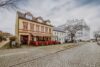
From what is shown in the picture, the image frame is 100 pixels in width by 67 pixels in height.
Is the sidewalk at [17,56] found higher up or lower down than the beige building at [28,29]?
lower down

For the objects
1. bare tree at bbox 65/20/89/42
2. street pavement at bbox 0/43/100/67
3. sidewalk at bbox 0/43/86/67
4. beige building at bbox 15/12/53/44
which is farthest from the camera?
bare tree at bbox 65/20/89/42

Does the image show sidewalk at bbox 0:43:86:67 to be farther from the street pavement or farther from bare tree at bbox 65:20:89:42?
bare tree at bbox 65:20:89:42

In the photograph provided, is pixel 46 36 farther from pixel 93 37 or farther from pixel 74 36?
pixel 93 37

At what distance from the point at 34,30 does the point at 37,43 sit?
19.4 feet

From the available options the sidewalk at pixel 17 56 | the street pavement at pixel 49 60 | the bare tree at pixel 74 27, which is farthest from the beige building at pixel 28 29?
the bare tree at pixel 74 27

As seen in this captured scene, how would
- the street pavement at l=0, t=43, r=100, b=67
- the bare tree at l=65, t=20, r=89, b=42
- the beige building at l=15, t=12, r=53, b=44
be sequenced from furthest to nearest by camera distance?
the bare tree at l=65, t=20, r=89, b=42
the beige building at l=15, t=12, r=53, b=44
the street pavement at l=0, t=43, r=100, b=67

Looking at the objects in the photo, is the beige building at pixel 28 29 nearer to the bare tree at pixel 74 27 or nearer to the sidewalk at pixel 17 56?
the sidewalk at pixel 17 56

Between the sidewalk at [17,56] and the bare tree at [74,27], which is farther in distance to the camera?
the bare tree at [74,27]

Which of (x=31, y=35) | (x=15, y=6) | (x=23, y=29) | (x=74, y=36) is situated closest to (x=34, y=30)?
(x=31, y=35)

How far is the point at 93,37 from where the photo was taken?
377 feet

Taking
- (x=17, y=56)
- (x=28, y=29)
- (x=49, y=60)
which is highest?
(x=28, y=29)

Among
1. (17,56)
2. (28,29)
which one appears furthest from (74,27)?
(17,56)

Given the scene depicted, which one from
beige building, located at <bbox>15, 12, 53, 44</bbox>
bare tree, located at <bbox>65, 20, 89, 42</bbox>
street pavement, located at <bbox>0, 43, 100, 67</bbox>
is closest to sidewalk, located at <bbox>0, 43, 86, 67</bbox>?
street pavement, located at <bbox>0, 43, 100, 67</bbox>

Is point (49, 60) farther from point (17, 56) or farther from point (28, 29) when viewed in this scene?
point (28, 29)
